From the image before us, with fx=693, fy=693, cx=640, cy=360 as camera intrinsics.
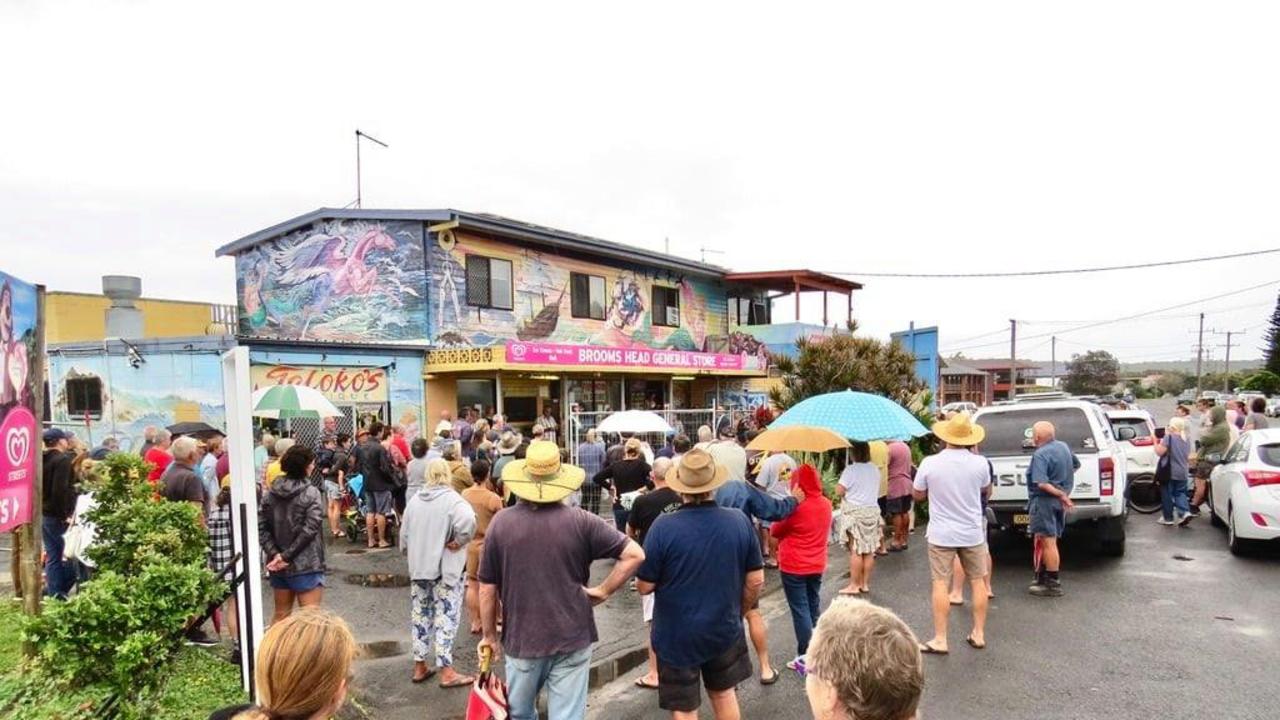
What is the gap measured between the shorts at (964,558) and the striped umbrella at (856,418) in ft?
3.63

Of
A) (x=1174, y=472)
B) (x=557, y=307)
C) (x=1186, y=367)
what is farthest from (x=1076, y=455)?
(x=1186, y=367)

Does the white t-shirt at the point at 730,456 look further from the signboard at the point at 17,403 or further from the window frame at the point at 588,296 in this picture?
the window frame at the point at 588,296

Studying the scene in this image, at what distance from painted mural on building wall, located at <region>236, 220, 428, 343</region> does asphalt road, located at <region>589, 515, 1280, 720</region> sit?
12.3 meters

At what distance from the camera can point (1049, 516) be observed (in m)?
6.88

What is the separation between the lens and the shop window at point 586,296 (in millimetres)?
20656

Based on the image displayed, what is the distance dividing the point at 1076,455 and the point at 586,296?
14896 mm

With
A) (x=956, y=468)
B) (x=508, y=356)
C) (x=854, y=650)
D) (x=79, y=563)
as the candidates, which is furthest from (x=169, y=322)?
(x=854, y=650)

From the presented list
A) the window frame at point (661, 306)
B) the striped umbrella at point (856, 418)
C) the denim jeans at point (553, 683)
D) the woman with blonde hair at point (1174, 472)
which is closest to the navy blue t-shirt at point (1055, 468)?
the striped umbrella at point (856, 418)

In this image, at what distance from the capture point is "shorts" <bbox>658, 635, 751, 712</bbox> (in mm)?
3814

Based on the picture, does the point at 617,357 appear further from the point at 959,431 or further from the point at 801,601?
the point at 801,601

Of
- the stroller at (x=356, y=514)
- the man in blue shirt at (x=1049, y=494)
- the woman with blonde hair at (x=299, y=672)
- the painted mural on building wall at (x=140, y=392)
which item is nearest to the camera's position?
the woman with blonde hair at (x=299, y=672)

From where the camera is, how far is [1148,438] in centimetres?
1246

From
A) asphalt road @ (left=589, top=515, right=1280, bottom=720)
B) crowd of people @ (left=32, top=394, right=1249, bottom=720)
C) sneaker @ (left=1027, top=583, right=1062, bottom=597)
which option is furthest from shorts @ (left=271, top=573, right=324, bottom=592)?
sneaker @ (left=1027, top=583, right=1062, bottom=597)

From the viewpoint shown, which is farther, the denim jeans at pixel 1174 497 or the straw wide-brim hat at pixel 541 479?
the denim jeans at pixel 1174 497
